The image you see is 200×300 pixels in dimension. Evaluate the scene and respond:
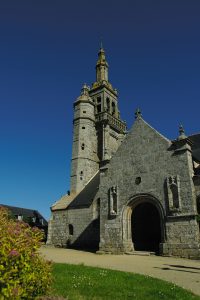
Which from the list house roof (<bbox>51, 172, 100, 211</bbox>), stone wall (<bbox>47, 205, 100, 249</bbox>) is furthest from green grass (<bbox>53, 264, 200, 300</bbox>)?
house roof (<bbox>51, 172, 100, 211</bbox>)

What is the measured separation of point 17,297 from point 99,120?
110 ft

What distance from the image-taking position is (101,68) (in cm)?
4284

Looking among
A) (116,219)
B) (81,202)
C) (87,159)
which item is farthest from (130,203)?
(87,159)

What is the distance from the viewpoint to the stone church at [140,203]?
1555 cm

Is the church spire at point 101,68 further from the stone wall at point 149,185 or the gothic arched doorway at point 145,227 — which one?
the gothic arched doorway at point 145,227

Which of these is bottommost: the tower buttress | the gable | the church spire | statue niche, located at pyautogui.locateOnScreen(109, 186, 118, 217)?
statue niche, located at pyautogui.locateOnScreen(109, 186, 118, 217)

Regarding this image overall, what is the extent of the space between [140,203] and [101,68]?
29.5 meters

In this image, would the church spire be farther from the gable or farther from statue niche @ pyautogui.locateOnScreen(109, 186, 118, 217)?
statue niche @ pyautogui.locateOnScreen(109, 186, 118, 217)

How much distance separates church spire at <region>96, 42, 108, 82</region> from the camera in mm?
42463

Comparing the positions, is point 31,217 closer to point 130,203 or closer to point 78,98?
point 78,98

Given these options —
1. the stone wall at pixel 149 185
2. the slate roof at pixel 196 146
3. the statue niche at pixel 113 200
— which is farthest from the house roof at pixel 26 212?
the slate roof at pixel 196 146

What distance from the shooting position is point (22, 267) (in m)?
3.95

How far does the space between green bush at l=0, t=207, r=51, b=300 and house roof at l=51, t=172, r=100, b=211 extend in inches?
794

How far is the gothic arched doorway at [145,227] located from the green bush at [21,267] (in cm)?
1496
